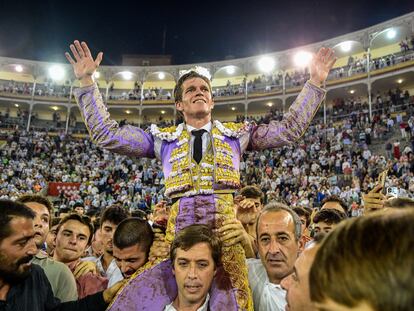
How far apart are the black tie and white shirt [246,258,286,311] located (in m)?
0.93

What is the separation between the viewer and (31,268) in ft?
6.65

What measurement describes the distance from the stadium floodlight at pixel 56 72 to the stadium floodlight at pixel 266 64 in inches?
650

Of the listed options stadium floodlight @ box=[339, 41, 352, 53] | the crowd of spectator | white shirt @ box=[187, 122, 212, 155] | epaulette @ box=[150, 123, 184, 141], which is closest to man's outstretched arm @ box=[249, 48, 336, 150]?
white shirt @ box=[187, 122, 212, 155]

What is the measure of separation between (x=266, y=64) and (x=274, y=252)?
2683cm

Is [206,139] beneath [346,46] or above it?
beneath

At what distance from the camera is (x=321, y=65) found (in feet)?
8.00

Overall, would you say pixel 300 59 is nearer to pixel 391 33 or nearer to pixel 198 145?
pixel 391 33

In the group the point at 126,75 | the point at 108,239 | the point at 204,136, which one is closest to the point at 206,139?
the point at 204,136

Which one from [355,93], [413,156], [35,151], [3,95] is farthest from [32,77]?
[413,156]

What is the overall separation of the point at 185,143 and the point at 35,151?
25190 mm

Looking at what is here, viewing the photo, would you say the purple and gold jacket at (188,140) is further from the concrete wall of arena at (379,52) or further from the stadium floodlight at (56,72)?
the stadium floodlight at (56,72)

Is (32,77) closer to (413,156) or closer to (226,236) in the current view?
(413,156)

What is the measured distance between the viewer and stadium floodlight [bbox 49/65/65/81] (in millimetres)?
30875

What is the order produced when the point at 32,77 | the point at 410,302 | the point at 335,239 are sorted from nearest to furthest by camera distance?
the point at 410,302 → the point at 335,239 → the point at 32,77
